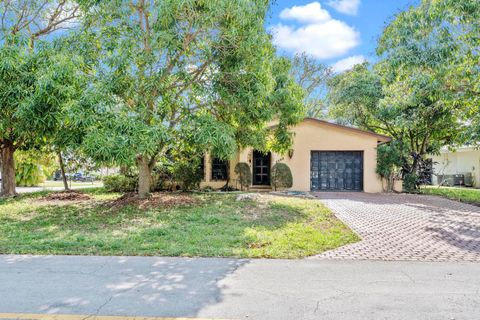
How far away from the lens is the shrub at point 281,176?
17.8 meters

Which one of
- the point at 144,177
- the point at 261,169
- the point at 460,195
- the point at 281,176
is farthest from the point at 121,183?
the point at 460,195

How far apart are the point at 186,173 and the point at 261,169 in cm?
414

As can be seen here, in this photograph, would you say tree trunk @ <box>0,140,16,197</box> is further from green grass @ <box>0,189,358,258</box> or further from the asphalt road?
the asphalt road

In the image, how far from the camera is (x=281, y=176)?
58.3 feet

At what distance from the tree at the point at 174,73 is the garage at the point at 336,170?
723 cm

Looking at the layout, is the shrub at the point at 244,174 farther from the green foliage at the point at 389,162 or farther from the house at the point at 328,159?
the green foliage at the point at 389,162

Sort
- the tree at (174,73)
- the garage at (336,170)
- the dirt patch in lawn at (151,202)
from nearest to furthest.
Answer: the tree at (174,73), the dirt patch in lawn at (151,202), the garage at (336,170)

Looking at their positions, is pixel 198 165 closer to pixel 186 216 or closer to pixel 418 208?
pixel 186 216

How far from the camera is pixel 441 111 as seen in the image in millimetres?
16062

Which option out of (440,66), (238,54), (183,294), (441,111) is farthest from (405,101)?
(183,294)

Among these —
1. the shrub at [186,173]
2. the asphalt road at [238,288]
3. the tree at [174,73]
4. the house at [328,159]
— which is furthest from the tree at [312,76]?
the asphalt road at [238,288]

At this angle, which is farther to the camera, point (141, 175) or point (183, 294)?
point (141, 175)

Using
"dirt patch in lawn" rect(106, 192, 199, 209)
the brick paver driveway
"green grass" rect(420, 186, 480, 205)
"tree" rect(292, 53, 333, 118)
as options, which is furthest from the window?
"tree" rect(292, 53, 333, 118)

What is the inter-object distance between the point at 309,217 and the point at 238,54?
17.3 ft
